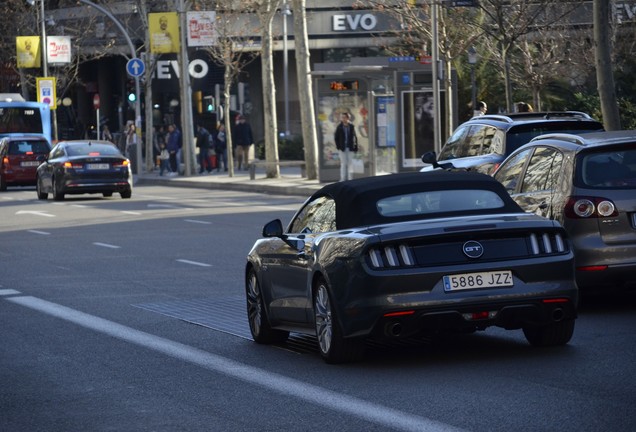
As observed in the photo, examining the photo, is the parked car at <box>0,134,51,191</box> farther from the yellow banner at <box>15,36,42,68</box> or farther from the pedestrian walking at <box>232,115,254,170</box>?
the yellow banner at <box>15,36,42,68</box>

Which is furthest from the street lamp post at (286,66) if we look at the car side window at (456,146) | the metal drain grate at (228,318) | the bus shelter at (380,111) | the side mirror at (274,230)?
the side mirror at (274,230)

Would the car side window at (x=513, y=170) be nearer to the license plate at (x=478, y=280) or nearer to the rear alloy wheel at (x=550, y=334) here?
the rear alloy wheel at (x=550, y=334)

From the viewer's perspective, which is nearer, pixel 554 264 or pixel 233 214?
pixel 554 264

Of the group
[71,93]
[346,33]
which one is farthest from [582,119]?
[71,93]

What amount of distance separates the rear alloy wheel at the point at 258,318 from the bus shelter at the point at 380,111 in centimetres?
2343

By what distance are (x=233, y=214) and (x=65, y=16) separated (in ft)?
171

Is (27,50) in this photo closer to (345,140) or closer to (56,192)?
(56,192)

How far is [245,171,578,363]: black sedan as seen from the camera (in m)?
10.1

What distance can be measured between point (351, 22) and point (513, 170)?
59.9 meters

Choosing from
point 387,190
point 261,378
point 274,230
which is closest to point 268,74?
point 274,230

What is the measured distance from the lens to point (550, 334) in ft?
35.9

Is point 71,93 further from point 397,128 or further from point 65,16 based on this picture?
point 397,128

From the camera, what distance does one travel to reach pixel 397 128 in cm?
3753

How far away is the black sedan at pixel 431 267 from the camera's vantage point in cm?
1010
